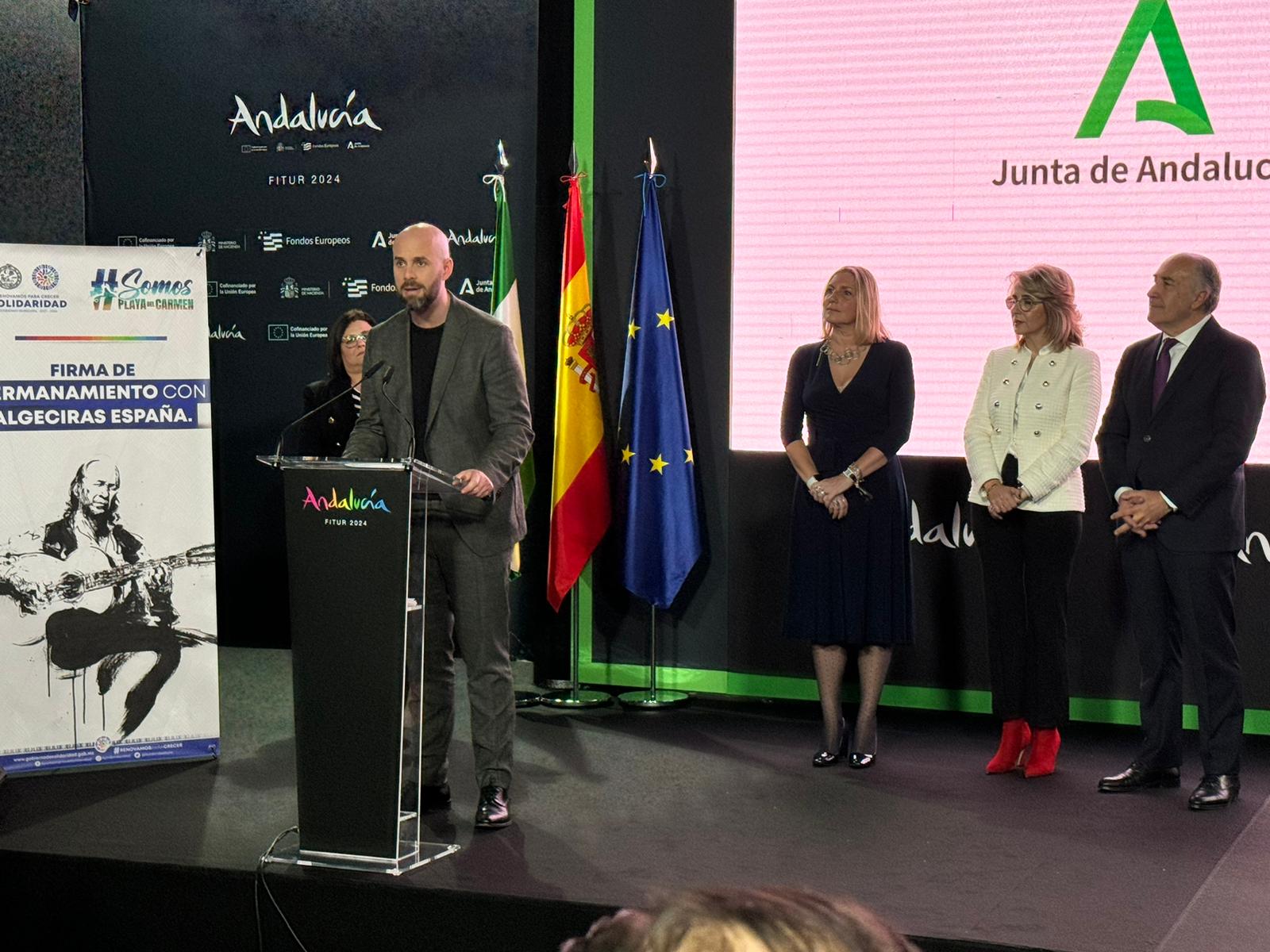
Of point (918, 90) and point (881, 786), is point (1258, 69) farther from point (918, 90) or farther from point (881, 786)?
point (881, 786)

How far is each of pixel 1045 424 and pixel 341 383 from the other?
8.44 ft

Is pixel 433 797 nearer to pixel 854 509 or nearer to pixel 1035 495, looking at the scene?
pixel 854 509

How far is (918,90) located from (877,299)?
117 cm

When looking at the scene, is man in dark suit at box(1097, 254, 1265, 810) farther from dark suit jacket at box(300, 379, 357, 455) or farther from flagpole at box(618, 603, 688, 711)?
dark suit jacket at box(300, 379, 357, 455)

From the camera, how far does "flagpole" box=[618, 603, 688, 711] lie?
5715 mm

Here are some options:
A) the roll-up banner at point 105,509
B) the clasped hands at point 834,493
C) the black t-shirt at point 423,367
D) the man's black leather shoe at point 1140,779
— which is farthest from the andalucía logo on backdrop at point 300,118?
the man's black leather shoe at point 1140,779

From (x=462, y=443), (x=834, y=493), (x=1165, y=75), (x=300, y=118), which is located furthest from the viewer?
(x=300, y=118)

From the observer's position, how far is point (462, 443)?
3.94m

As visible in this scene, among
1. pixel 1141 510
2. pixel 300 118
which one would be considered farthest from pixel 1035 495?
pixel 300 118

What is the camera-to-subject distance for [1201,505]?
13.9 ft

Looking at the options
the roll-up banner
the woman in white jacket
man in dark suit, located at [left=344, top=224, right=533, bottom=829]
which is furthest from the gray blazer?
the woman in white jacket

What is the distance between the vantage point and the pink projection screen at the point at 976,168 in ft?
16.9

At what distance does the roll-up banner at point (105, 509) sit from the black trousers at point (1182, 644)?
286 cm

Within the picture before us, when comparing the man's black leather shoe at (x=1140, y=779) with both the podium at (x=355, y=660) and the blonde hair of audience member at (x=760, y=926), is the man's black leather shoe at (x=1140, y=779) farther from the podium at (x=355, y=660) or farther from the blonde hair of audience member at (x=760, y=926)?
the blonde hair of audience member at (x=760, y=926)
